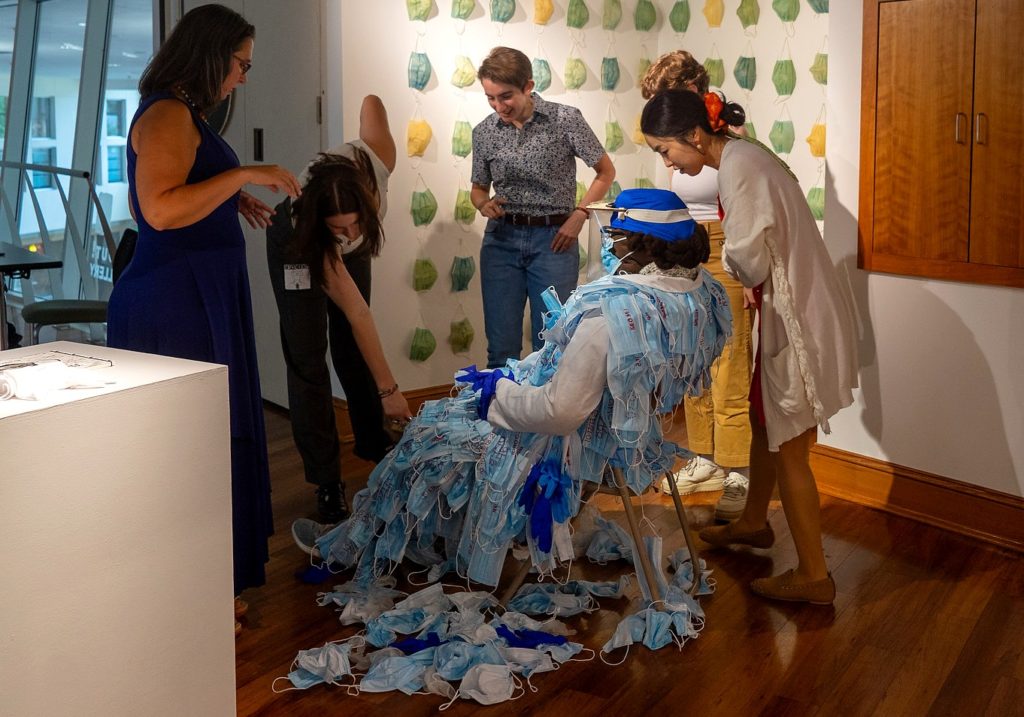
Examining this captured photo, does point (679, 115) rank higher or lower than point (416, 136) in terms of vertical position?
lower

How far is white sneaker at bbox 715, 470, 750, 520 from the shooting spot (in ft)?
12.0

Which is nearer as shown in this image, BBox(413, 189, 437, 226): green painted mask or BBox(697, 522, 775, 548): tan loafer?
BBox(697, 522, 775, 548): tan loafer

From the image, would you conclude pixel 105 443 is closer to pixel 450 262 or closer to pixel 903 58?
pixel 903 58

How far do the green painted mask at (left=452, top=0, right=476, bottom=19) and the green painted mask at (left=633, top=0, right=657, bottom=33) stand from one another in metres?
1.00

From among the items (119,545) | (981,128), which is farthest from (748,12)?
(119,545)

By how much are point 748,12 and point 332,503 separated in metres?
2.95

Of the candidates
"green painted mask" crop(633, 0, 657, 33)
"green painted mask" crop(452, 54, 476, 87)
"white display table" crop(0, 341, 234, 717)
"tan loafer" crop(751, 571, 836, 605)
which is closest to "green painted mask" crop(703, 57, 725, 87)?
"green painted mask" crop(633, 0, 657, 33)

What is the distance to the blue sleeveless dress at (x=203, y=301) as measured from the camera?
258 centimetres

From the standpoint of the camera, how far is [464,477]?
2.93 m

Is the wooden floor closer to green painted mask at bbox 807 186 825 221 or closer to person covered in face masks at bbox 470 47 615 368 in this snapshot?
person covered in face masks at bbox 470 47 615 368

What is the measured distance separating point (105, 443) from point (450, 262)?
10.0ft

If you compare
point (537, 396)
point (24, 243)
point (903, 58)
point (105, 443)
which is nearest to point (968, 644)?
point (537, 396)

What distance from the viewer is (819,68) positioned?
4.80m

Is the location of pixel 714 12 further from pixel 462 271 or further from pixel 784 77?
pixel 462 271
